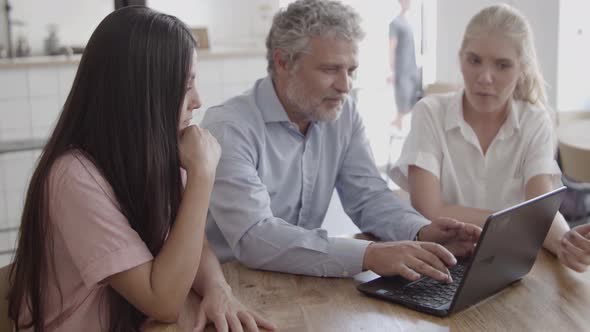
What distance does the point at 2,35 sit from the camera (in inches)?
173

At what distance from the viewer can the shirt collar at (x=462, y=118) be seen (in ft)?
6.31

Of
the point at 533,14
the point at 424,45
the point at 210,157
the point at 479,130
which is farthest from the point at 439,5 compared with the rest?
the point at 210,157

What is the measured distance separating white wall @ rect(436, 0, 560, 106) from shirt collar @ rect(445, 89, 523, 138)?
76.6 inches

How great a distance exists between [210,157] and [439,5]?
12.2ft

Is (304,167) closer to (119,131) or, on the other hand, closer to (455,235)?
(455,235)

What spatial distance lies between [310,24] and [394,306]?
31.2 inches

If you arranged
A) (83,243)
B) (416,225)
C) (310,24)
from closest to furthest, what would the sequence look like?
1. (83,243)
2. (416,225)
3. (310,24)

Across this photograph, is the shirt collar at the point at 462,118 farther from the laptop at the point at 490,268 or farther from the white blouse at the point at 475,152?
the laptop at the point at 490,268

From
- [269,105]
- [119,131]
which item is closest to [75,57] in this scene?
[269,105]

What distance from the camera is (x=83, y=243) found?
4.03ft

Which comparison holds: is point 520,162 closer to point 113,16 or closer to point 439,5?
point 113,16

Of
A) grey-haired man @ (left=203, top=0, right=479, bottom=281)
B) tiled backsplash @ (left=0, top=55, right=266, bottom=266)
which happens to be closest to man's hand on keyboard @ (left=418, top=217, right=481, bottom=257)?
grey-haired man @ (left=203, top=0, right=479, bottom=281)

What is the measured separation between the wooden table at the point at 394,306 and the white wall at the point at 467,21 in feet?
8.66

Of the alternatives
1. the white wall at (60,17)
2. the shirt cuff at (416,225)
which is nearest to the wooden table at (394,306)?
the shirt cuff at (416,225)
